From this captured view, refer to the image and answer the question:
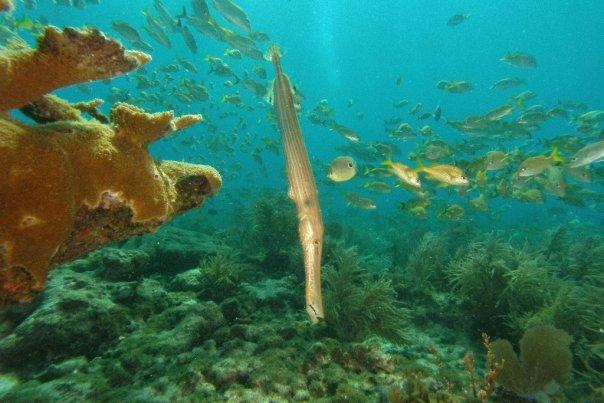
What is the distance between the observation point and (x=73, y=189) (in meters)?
2.18

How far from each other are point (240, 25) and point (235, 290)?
924cm

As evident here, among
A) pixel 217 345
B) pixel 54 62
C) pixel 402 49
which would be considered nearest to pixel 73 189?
pixel 54 62

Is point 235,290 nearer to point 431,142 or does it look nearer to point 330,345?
point 330,345

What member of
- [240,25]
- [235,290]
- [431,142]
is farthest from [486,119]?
[235,290]

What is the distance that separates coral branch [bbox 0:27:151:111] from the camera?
1.95 m

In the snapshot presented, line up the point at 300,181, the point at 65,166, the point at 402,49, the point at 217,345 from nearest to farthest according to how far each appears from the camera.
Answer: the point at 300,181
the point at 65,166
the point at 217,345
the point at 402,49

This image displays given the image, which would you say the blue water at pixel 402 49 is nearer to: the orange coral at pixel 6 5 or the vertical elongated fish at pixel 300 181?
the vertical elongated fish at pixel 300 181

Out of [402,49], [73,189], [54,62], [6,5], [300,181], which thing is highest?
[402,49]

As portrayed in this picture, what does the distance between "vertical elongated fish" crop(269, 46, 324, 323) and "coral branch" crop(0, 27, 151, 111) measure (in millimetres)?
A: 1104

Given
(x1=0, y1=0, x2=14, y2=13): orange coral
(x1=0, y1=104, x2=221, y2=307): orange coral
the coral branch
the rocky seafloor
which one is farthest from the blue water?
(x1=0, y1=0, x2=14, y2=13): orange coral

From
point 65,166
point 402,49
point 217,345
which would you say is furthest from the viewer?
point 402,49

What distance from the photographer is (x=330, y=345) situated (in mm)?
3969

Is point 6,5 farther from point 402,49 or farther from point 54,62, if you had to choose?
point 402,49

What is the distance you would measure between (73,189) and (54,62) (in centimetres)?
80
